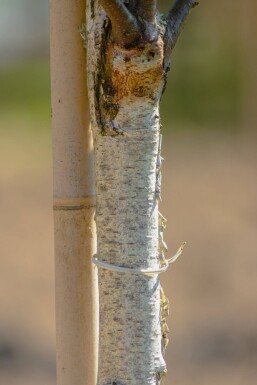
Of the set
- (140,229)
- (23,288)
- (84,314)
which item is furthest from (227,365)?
(140,229)

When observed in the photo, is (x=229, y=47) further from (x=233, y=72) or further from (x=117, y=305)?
(x=117, y=305)

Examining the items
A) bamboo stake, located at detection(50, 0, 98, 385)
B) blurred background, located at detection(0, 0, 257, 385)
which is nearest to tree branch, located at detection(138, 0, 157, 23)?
bamboo stake, located at detection(50, 0, 98, 385)

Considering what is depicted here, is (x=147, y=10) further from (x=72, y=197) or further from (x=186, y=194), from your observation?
(x=186, y=194)

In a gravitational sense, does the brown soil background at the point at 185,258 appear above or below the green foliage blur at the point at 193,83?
below

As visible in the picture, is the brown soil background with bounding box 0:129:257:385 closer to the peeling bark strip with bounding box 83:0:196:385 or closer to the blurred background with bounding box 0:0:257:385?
the blurred background with bounding box 0:0:257:385

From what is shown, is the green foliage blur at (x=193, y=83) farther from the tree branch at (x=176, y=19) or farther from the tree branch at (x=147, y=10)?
the tree branch at (x=147, y=10)

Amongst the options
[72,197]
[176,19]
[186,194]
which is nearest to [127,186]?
[72,197]

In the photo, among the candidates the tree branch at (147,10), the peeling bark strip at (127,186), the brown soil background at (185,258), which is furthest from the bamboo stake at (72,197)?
the brown soil background at (185,258)
